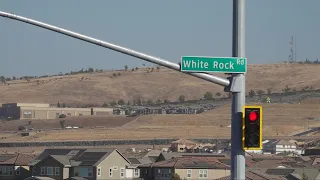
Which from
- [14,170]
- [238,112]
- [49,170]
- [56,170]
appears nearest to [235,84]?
[238,112]

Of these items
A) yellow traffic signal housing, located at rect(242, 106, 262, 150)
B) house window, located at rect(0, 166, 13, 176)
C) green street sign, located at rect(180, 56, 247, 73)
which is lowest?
house window, located at rect(0, 166, 13, 176)

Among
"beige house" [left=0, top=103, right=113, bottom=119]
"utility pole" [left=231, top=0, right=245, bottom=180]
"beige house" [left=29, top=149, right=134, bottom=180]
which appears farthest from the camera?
"beige house" [left=0, top=103, right=113, bottom=119]

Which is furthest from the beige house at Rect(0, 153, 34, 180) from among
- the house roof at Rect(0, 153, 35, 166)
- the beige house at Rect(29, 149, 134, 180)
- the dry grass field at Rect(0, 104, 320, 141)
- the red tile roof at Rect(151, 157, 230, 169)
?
the dry grass field at Rect(0, 104, 320, 141)

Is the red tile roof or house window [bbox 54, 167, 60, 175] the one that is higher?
the red tile roof

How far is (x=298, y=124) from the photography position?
154 meters

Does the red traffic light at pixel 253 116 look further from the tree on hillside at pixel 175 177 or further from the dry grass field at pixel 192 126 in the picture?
the dry grass field at pixel 192 126

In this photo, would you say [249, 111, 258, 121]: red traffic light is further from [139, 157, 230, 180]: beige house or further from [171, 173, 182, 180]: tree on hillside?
[139, 157, 230, 180]: beige house

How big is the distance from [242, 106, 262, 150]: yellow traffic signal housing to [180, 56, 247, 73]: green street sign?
591 mm

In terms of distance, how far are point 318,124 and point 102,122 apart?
35770mm

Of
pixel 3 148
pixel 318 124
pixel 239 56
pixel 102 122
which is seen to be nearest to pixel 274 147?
pixel 3 148

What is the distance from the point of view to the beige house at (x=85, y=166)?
67.7 m

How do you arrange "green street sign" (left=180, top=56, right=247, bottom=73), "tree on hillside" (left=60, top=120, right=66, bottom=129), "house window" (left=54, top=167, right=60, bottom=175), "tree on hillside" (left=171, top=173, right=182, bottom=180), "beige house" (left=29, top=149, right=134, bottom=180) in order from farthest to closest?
"tree on hillside" (left=60, top=120, right=66, bottom=129), "house window" (left=54, top=167, right=60, bottom=175), "beige house" (left=29, top=149, right=134, bottom=180), "tree on hillside" (left=171, top=173, right=182, bottom=180), "green street sign" (left=180, top=56, right=247, bottom=73)

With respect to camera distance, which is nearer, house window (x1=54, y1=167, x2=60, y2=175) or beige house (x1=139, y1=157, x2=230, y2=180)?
beige house (x1=139, y1=157, x2=230, y2=180)

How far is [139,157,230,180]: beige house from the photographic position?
6462 centimetres
